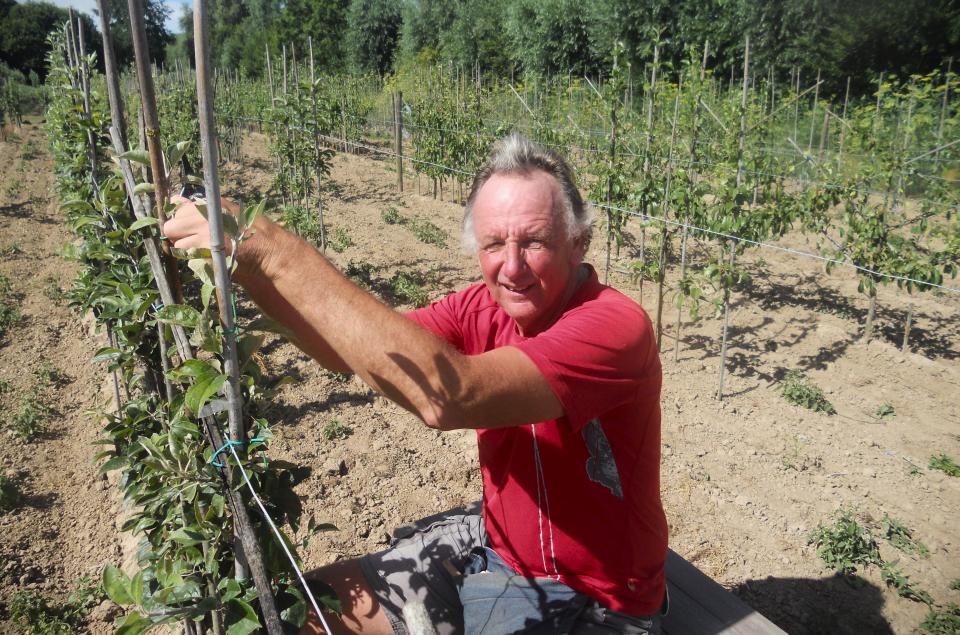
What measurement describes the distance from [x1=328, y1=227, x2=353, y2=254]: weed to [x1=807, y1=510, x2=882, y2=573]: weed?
5.91 metres

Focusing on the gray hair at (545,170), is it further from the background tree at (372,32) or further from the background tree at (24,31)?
the background tree at (24,31)

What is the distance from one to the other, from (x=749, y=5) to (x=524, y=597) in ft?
81.5

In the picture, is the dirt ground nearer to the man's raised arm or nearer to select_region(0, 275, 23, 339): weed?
select_region(0, 275, 23, 339): weed

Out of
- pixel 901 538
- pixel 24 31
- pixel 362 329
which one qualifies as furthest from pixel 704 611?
pixel 24 31

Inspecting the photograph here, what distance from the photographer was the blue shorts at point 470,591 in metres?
1.64

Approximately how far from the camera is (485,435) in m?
1.78

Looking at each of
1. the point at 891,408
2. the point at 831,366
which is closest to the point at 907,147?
the point at 831,366

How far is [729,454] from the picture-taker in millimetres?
4316

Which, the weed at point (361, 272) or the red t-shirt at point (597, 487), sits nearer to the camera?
the red t-shirt at point (597, 487)

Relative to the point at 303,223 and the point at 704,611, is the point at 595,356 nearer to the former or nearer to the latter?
the point at 704,611

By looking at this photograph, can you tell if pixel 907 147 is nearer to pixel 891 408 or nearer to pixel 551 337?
pixel 891 408

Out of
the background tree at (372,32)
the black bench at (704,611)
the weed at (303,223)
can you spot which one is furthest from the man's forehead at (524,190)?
the background tree at (372,32)

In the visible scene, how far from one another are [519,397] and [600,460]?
45 cm

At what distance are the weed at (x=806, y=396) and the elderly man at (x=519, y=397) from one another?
3.59 metres
